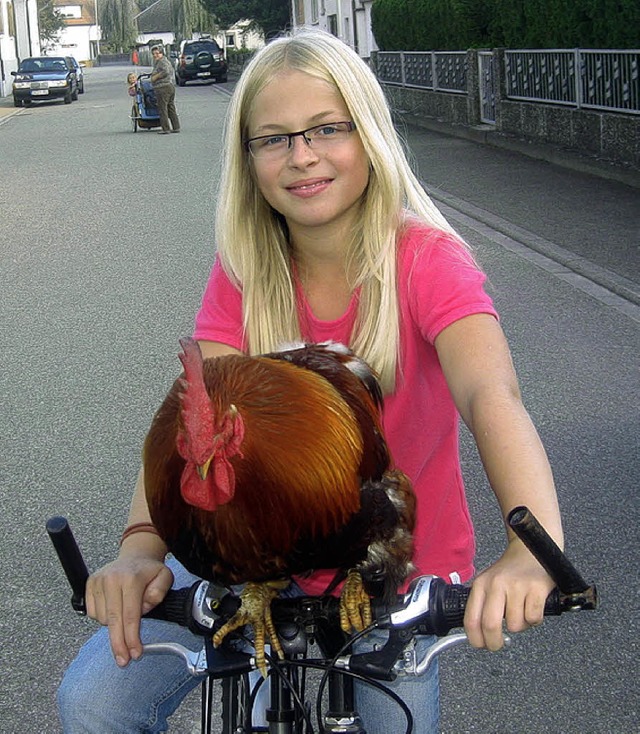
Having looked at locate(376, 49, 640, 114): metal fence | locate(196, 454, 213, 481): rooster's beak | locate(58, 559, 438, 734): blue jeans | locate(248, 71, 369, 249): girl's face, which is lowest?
locate(58, 559, 438, 734): blue jeans

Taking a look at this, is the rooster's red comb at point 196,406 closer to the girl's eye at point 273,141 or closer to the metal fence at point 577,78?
the girl's eye at point 273,141

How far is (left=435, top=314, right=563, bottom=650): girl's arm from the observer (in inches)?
64.6

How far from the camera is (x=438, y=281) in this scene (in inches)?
93.4

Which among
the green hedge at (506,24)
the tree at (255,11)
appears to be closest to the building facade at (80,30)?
the tree at (255,11)

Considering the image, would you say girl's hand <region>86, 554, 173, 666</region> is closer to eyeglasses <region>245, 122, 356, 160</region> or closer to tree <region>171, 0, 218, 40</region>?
eyeglasses <region>245, 122, 356, 160</region>

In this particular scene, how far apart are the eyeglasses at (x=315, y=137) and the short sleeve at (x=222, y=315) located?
0.36 m

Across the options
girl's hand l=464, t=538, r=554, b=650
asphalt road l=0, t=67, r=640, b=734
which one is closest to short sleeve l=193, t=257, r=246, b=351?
girl's hand l=464, t=538, r=554, b=650

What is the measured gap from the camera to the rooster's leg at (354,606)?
6.26 feet

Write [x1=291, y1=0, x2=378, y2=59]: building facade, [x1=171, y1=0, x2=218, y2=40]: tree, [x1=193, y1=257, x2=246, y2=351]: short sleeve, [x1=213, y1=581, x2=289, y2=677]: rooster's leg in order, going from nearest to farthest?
1. [x1=213, y1=581, x2=289, y2=677]: rooster's leg
2. [x1=193, y1=257, x2=246, y2=351]: short sleeve
3. [x1=291, y1=0, x2=378, y2=59]: building facade
4. [x1=171, y1=0, x2=218, y2=40]: tree

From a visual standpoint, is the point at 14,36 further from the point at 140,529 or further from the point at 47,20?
the point at 140,529

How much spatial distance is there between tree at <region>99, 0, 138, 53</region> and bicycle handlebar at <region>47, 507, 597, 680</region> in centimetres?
12947

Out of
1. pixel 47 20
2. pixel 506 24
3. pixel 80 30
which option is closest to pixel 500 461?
pixel 506 24

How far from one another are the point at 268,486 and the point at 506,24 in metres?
19.1

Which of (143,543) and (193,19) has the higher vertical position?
(193,19)
